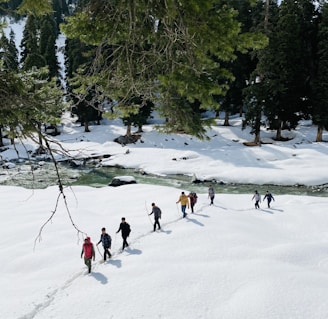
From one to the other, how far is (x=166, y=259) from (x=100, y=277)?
2280 mm

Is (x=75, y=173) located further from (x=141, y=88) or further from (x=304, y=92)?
(x=141, y=88)

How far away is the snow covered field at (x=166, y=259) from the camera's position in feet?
31.3

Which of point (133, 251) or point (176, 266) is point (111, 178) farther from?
point (176, 266)

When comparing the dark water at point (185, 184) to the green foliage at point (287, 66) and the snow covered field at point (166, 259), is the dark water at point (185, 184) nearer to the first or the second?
the snow covered field at point (166, 259)

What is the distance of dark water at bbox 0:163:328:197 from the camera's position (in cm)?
2556

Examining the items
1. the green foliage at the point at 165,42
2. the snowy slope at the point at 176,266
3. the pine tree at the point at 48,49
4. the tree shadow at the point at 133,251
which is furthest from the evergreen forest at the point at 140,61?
the pine tree at the point at 48,49

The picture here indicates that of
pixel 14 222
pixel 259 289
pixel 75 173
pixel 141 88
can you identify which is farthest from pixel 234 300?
pixel 75 173

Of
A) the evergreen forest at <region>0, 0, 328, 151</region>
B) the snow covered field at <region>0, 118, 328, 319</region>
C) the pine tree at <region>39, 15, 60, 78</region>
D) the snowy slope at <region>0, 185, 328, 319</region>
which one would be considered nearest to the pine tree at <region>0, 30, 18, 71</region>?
the evergreen forest at <region>0, 0, 328, 151</region>

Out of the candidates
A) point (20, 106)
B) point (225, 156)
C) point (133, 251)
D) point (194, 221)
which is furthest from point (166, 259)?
point (225, 156)

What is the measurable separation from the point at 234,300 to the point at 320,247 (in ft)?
18.7

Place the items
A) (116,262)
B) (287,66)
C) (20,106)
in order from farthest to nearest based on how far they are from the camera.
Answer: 1. (287,66)
2. (116,262)
3. (20,106)

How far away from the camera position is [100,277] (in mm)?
11445

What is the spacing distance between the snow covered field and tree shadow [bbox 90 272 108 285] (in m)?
0.03

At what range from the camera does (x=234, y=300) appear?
9.70 meters
